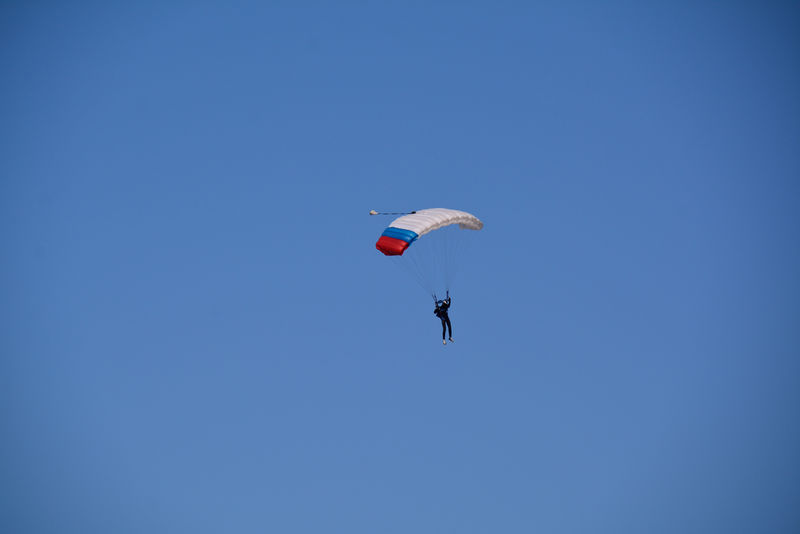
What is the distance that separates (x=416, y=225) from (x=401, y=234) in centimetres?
94

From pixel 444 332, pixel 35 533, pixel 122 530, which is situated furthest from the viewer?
pixel 122 530

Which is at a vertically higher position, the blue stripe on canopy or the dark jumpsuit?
the blue stripe on canopy

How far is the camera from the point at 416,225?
31000 millimetres

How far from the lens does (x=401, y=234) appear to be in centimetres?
3034

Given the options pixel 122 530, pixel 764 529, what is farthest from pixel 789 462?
pixel 122 530

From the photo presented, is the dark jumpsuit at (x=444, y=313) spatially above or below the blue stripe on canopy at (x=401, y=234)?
below

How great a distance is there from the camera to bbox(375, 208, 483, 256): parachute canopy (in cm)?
2988

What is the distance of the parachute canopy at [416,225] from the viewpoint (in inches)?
1176

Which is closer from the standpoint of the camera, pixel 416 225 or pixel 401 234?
pixel 401 234

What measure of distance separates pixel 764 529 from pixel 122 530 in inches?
3720

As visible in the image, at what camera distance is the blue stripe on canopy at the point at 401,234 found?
98.2 feet

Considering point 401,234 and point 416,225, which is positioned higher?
point 416,225

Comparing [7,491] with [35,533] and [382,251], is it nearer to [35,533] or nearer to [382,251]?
[35,533]

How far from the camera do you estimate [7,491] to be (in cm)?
11994
